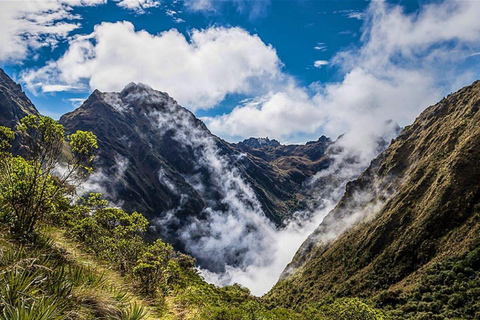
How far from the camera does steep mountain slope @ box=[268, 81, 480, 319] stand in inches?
4104

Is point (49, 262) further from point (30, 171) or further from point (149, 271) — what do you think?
point (149, 271)

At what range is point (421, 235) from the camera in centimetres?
12481

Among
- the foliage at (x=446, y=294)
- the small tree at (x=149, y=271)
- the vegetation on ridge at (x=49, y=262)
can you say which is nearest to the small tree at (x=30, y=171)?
the vegetation on ridge at (x=49, y=262)

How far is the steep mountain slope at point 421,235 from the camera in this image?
104 metres

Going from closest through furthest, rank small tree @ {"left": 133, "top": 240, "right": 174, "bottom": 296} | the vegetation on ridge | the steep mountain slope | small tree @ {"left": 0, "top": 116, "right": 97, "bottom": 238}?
the vegetation on ridge
small tree @ {"left": 0, "top": 116, "right": 97, "bottom": 238}
small tree @ {"left": 133, "top": 240, "right": 174, "bottom": 296}
the steep mountain slope

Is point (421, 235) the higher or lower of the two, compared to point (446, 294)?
higher

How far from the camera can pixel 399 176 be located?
620ft

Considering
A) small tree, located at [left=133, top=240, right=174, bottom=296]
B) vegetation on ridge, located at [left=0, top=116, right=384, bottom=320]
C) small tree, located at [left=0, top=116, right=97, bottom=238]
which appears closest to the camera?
vegetation on ridge, located at [left=0, top=116, right=384, bottom=320]

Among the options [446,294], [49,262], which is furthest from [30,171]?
[446,294]

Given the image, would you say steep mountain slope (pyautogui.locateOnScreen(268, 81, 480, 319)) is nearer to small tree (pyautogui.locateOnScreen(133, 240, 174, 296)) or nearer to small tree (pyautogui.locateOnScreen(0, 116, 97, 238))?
small tree (pyautogui.locateOnScreen(133, 240, 174, 296))

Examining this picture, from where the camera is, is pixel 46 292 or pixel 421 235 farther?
pixel 421 235

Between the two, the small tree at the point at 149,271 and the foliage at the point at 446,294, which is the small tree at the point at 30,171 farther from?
the foliage at the point at 446,294

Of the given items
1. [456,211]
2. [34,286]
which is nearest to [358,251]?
[456,211]

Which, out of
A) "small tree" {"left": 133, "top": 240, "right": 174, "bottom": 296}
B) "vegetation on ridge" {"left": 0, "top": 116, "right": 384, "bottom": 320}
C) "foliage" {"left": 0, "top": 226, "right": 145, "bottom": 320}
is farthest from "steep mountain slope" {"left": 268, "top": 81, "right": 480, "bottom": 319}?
"foliage" {"left": 0, "top": 226, "right": 145, "bottom": 320}
